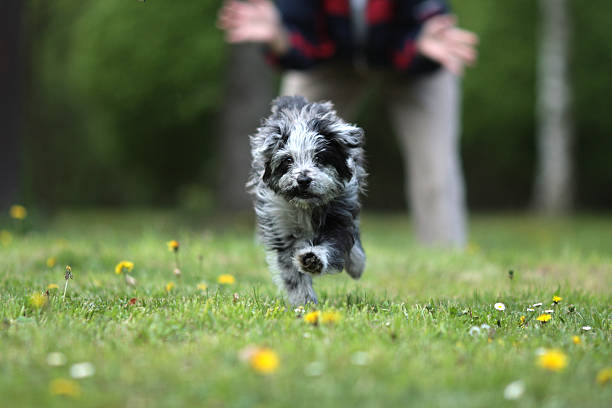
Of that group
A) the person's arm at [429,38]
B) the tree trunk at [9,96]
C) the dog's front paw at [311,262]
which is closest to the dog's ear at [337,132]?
the dog's front paw at [311,262]

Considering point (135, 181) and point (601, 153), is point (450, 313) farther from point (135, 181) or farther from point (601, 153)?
point (135, 181)

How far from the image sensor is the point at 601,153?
20188mm

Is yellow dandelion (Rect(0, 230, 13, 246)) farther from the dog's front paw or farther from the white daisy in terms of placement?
the white daisy

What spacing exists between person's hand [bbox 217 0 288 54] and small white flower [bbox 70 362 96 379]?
3.81 meters

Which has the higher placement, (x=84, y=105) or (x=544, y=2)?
(x=544, y=2)

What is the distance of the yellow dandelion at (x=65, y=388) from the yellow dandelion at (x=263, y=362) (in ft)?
1.88

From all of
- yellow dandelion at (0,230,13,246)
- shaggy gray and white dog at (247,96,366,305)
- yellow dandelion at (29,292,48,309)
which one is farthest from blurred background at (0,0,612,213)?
yellow dandelion at (29,292,48,309)

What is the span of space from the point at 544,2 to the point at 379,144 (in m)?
5.85

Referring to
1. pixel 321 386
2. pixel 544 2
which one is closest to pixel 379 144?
pixel 544 2

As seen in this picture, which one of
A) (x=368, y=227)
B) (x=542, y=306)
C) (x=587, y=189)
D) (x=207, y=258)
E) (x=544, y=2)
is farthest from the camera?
(x=587, y=189)

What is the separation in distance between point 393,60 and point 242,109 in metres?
5.74

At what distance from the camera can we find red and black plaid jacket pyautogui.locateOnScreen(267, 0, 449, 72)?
5945 millimetres

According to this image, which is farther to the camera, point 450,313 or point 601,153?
point 601,153

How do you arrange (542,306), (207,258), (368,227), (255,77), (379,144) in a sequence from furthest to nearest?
(379,144) < (368,227) < (255,77) < (207,258) < (542,306)
